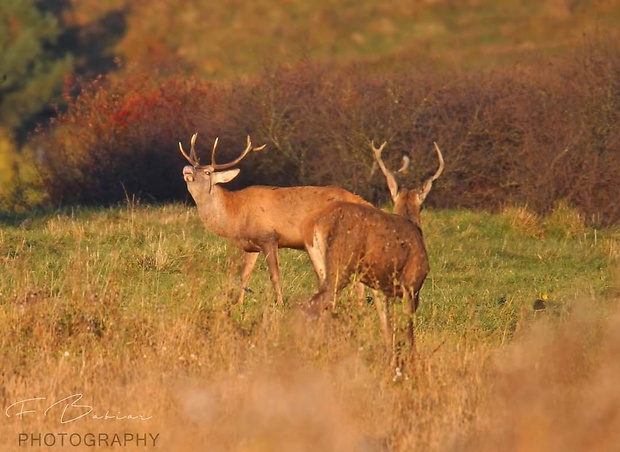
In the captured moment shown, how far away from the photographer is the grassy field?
22.5ft

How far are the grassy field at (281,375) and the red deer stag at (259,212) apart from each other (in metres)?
1.26

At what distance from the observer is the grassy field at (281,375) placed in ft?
22.5

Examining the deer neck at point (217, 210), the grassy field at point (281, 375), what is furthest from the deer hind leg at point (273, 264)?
the grassy field at point (281, 375)

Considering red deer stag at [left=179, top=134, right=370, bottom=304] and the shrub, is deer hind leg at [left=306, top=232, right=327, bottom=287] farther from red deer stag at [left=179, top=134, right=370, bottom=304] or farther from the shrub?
the shrub

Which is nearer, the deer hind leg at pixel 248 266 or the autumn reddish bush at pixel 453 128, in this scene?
the deer hind leg at pixel 248 266

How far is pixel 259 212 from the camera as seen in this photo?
13.2m

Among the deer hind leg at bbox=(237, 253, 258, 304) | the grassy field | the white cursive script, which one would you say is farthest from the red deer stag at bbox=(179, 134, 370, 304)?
the white cursive script

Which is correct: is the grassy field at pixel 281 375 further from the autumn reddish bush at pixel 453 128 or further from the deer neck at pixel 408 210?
the autumn reddish bush at pixel 453 128

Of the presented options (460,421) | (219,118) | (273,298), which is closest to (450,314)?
(273,298)

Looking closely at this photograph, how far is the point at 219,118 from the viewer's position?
22812 millimetres

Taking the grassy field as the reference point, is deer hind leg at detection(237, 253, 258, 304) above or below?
below

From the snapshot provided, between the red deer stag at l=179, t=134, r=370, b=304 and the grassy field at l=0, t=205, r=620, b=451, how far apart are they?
4.13 feet

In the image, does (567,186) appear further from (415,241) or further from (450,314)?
(415,241)

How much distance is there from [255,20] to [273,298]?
3668cm
